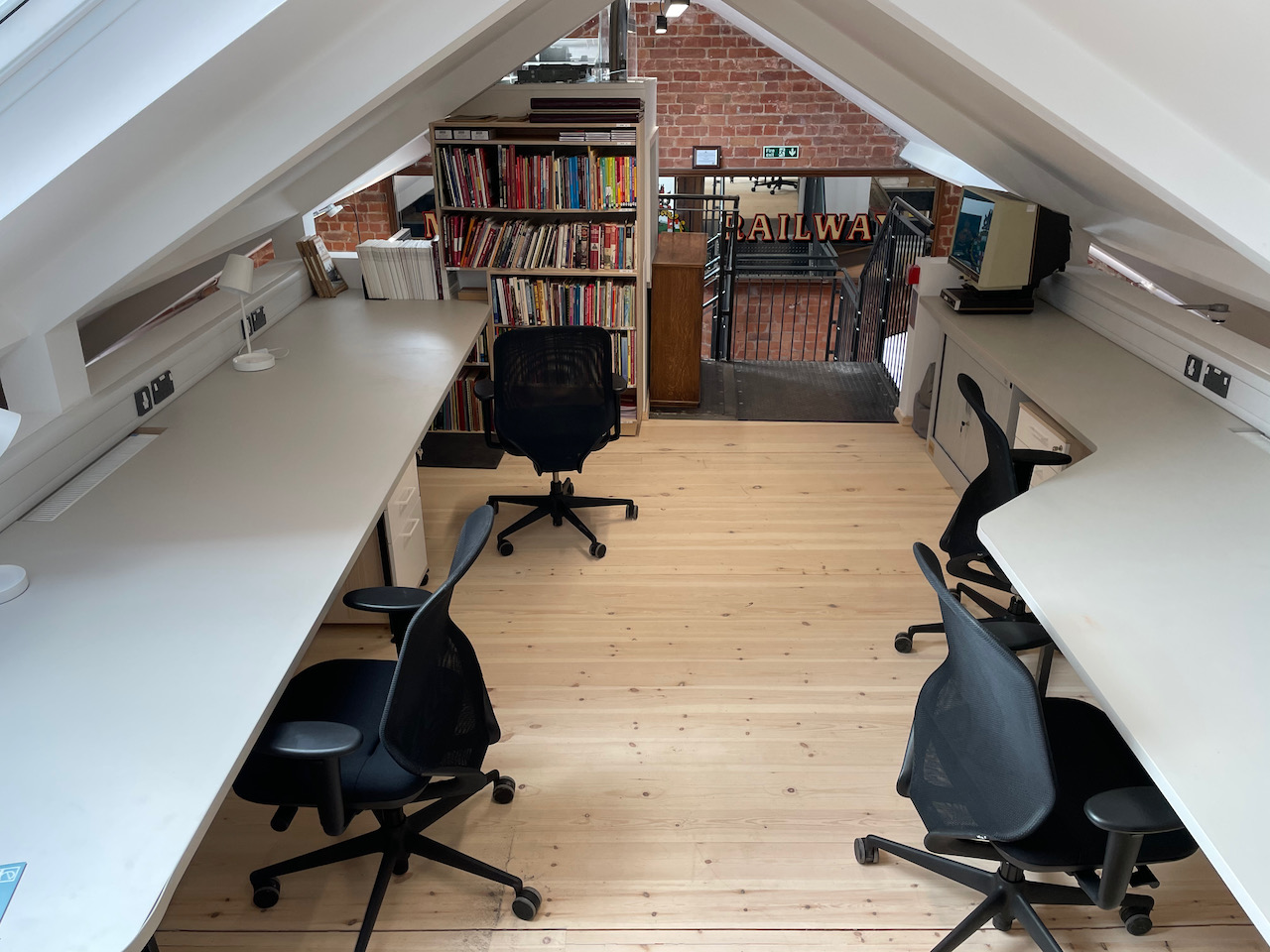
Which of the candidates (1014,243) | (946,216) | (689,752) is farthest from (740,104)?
(689,752)

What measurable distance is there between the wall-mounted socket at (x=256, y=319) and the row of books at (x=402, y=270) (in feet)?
2.13

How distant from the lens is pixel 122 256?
7.73 ft

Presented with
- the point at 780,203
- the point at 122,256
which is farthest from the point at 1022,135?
the point at 780,203

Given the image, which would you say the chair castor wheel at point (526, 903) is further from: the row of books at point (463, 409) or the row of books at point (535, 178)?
the row of books at point (535, 178)

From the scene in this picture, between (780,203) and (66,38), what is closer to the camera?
(66,38)

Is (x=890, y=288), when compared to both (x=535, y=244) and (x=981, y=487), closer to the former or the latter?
(x=535, y=244)

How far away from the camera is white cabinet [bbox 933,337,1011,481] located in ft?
13.3

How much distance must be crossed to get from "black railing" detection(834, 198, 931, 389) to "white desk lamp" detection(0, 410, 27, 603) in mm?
4763

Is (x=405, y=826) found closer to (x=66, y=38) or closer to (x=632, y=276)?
(x=66, y=38)

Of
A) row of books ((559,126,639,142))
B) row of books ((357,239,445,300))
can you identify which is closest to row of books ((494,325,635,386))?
row of books ((357,239,445,300))

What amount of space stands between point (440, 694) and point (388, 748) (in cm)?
20

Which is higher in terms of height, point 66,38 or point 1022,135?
point 66,38

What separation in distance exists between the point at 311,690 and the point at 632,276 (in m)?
3.15

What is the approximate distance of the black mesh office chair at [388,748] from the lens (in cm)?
195
